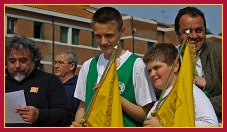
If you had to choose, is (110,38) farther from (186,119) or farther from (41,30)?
(41,30)

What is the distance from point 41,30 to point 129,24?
29.5ft

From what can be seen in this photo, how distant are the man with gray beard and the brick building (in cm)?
2775

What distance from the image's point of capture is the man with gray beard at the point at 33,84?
3982 mm

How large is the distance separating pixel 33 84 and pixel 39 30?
104ft

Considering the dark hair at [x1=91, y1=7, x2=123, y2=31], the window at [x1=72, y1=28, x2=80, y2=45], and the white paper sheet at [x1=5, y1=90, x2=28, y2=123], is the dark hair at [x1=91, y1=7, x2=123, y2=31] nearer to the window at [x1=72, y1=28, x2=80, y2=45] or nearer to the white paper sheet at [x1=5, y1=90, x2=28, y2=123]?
the white paper sheet at [x1=5, y1=90, x2=28, y2=123]

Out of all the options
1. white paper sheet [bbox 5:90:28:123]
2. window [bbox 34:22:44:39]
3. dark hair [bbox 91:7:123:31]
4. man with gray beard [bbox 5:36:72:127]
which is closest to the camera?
dark hair [bbox 91:7:123:31]

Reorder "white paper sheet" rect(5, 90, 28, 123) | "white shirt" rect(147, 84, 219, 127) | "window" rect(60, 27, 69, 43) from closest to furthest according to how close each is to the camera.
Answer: "white shirt" rect(147, 84, 219, 127) → "white paper sheet" rect(5, 90, 28, 123) → "window" rect(60, 27, 69, 43)

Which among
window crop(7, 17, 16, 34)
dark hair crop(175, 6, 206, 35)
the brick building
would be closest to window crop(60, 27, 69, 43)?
the brick building

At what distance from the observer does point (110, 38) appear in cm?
350

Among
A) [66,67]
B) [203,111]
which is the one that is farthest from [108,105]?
[66,67]

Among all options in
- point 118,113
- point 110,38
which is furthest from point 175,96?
point 110,38

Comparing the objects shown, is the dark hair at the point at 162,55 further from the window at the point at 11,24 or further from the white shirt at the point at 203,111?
the window at the point at 11,24

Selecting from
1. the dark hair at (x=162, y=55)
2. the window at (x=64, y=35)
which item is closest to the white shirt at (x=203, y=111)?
the dark hair at (x=162, y=55)

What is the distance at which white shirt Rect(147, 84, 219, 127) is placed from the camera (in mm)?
3051
